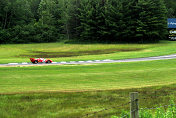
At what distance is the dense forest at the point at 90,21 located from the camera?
275 ft

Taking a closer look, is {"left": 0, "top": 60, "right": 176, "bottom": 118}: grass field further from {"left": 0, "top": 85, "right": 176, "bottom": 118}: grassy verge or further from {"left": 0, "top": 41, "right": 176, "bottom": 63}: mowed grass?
{"left": 0, "top": 41, "right": 176, "bottom": 63}: mowed grass

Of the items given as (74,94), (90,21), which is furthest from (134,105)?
(90,21)

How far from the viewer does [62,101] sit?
14.2 m

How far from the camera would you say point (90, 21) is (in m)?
88.4

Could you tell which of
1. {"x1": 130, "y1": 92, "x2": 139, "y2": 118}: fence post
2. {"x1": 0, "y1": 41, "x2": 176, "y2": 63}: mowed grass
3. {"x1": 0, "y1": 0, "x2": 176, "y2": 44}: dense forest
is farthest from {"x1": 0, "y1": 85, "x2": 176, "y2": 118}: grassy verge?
{"x1": 0, "y1": 0, "x2": 176, "y2": 44}: dense forest

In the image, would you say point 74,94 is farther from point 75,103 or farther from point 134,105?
point 134,105

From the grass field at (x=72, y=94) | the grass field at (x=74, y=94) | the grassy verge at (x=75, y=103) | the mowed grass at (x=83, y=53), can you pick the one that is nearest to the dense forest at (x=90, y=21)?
the mowed grass at (x=83, y=53)

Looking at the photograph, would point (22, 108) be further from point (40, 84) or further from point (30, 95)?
point (40, 84)

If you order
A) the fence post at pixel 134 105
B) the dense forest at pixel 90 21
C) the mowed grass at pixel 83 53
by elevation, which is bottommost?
the mowed grass at pixel 83 53

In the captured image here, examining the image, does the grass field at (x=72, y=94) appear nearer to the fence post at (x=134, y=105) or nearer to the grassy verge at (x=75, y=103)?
the grassy verge at (x=75, y=103)

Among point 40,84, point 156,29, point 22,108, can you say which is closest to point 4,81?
point 40,84

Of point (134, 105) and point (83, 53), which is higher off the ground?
point (134, 105)

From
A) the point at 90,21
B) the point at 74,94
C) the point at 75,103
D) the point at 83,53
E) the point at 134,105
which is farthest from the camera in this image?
the point at 90,21

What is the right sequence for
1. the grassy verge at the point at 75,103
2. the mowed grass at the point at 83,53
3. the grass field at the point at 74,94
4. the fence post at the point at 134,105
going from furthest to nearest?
the mowed grass at the point at 83,53
the grass field at the point at 74,94
the grassy verge at the point at 75,103
the fence post at the point at 134,105
